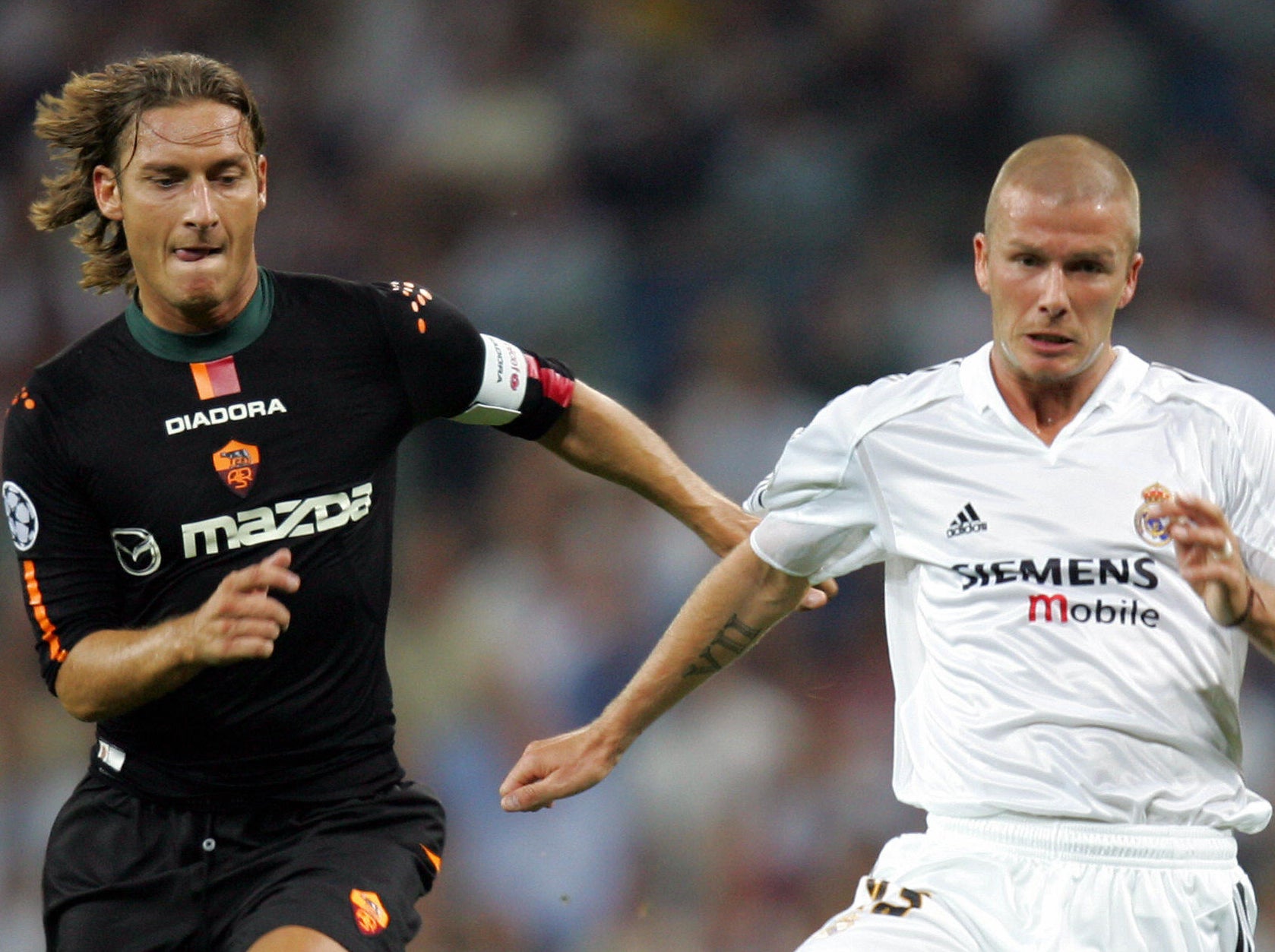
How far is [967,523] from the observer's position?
3514mm

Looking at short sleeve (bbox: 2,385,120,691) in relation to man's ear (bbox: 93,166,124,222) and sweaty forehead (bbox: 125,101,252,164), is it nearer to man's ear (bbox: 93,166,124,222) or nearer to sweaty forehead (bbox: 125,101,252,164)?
man's ear (bbox: 93,166,124,222)

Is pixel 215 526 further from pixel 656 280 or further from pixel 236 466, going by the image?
pixel 656 280

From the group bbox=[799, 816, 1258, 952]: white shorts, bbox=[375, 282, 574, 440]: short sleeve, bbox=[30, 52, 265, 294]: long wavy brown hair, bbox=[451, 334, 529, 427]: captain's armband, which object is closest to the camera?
bbox=[799, 816, 1258, 952]: white shorts

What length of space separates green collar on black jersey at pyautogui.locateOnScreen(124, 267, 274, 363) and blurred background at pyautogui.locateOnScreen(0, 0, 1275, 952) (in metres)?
3.31

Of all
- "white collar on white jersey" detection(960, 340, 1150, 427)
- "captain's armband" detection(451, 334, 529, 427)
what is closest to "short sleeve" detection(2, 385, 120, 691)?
"captain's armband" detection(451, 334, 529, 427)

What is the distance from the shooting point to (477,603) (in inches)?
272

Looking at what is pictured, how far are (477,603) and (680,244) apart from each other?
73.4 inches

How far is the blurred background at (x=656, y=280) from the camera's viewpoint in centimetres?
639

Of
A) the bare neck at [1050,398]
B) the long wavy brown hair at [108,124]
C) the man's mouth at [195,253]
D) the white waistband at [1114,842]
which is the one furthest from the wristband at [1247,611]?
the long wavy brown hair at [108,124]

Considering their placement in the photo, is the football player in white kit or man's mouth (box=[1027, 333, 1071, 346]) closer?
the football player in white kit

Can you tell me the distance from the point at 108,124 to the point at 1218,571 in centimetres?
249

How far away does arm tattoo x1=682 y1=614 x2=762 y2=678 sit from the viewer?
12.5ft

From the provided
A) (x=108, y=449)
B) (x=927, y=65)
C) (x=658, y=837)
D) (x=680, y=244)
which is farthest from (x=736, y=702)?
(x=108, y=449)

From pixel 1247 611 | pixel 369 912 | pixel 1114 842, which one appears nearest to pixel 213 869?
pixel 369 912
